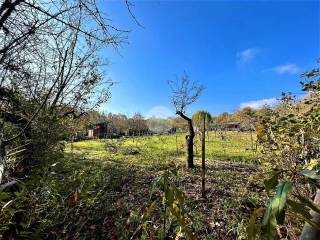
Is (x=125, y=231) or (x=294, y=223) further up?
(x=294, y=223)

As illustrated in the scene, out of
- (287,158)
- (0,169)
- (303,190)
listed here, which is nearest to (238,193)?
(287,158)

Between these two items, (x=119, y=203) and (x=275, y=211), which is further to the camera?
(x=119, y=203)

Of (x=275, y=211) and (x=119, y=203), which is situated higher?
(x=275, y=211)

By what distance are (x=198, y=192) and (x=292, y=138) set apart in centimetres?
308

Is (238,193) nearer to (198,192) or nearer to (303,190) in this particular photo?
(198,192)

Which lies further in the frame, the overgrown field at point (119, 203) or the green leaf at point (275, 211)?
the overgrown field at point (119, 203)

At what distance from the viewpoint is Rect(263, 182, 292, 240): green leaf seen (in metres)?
0.43

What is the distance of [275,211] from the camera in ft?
1.42

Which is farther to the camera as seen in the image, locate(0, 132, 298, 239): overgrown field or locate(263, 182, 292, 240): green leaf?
locate(0, 132, 298, 239): overgrown field

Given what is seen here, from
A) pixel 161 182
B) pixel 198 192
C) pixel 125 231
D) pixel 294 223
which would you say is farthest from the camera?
pixel 198 192

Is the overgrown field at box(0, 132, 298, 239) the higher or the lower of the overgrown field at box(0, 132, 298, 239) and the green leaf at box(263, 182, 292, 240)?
the lower

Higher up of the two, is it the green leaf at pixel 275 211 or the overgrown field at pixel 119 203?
the green leaf at pixel 275 211

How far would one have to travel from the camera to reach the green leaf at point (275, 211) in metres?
0.43

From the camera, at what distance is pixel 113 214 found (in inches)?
218
